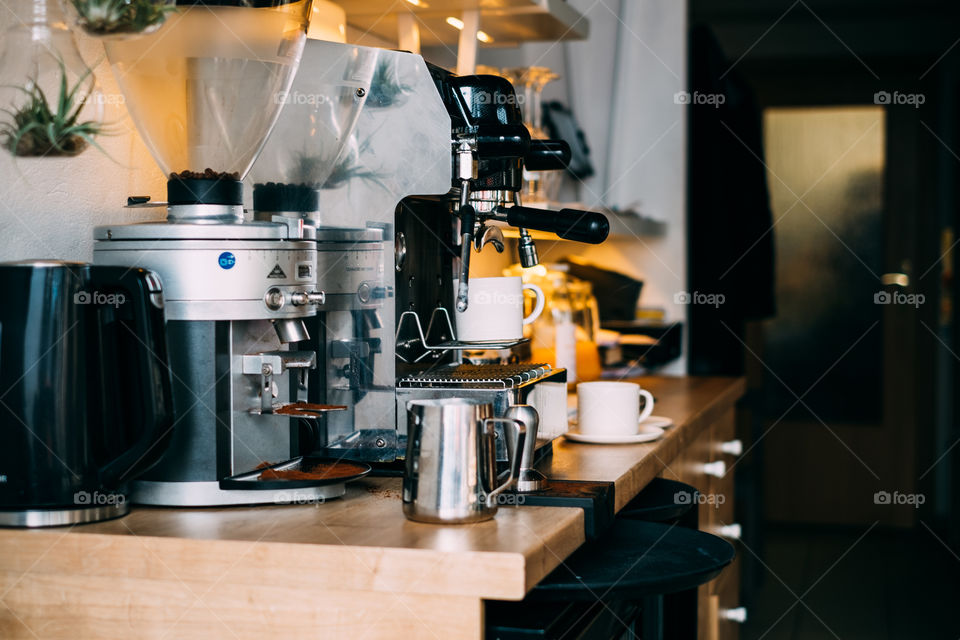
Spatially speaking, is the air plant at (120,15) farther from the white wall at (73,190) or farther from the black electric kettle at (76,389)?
the black electric kettle at (76,389)

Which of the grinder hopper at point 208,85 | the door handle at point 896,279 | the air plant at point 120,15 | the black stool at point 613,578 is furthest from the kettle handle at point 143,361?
the door handle at point 896,279

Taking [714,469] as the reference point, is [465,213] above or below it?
above

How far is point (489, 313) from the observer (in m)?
1.56

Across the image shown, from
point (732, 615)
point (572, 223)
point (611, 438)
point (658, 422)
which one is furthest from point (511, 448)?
point (732, 615)

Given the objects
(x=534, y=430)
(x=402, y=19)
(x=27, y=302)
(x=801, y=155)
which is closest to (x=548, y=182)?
(x=402, y=19)

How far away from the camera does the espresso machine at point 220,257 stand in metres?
1.14

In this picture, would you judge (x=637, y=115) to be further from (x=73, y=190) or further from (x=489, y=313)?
(x=73, y=190)

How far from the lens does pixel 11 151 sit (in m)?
1.21

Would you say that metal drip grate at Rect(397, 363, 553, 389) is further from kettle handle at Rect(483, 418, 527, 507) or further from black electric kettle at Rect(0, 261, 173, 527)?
black electric kettle at Rect(0, 261, 173, 527)

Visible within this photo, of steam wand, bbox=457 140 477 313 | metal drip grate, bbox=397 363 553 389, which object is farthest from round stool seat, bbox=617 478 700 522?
steam wand, bbox=457 140 477 313

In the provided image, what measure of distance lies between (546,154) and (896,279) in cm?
374

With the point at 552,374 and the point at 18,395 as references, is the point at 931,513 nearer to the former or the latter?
the point at 552,374

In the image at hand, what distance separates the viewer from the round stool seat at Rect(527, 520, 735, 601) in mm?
1065

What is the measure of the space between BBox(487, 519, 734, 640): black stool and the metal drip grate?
0.22 metres
